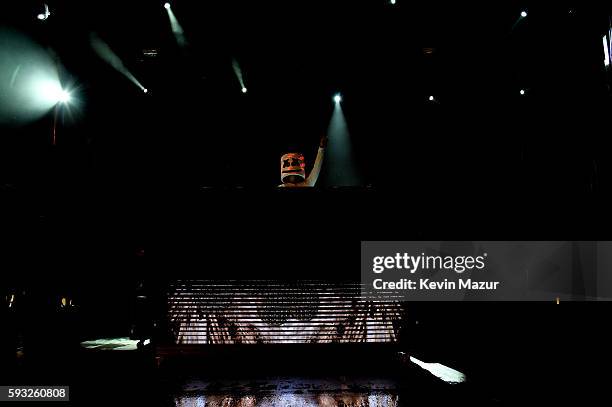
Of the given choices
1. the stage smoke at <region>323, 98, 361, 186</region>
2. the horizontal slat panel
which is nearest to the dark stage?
the horizontal slat panel

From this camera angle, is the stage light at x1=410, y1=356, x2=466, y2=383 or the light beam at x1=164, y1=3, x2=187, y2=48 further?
the light beam at x1=164, y1=3, x2=187, y2=48

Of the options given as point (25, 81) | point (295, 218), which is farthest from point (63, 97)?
point (295, 218)

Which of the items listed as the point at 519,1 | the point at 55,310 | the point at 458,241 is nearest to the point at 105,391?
the point at 55,310

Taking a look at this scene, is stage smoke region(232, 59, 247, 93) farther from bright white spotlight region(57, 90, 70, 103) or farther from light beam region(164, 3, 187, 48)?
bright white spotlight region(57, 90, 70, 103)

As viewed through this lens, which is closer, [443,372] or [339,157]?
[443,372]

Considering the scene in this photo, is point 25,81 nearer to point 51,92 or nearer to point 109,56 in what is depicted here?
point 51,92

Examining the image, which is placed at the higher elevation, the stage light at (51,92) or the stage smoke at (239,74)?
the stage smoke at (239,74)

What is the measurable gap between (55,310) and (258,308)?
2.95m

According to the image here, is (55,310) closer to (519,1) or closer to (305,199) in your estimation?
(305,199)

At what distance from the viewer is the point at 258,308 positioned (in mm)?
5902

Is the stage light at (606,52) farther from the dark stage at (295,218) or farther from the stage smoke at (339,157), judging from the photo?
the stage smoke at (339,157)

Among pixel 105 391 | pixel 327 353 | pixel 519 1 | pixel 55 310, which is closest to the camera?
pixel 105 391

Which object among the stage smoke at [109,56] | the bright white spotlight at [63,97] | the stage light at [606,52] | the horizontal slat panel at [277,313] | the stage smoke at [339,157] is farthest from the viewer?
the stage smoke at [339,157]

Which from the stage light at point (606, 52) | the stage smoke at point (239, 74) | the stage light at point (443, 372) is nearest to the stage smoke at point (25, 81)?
the stage smoke at point (239, 74)
